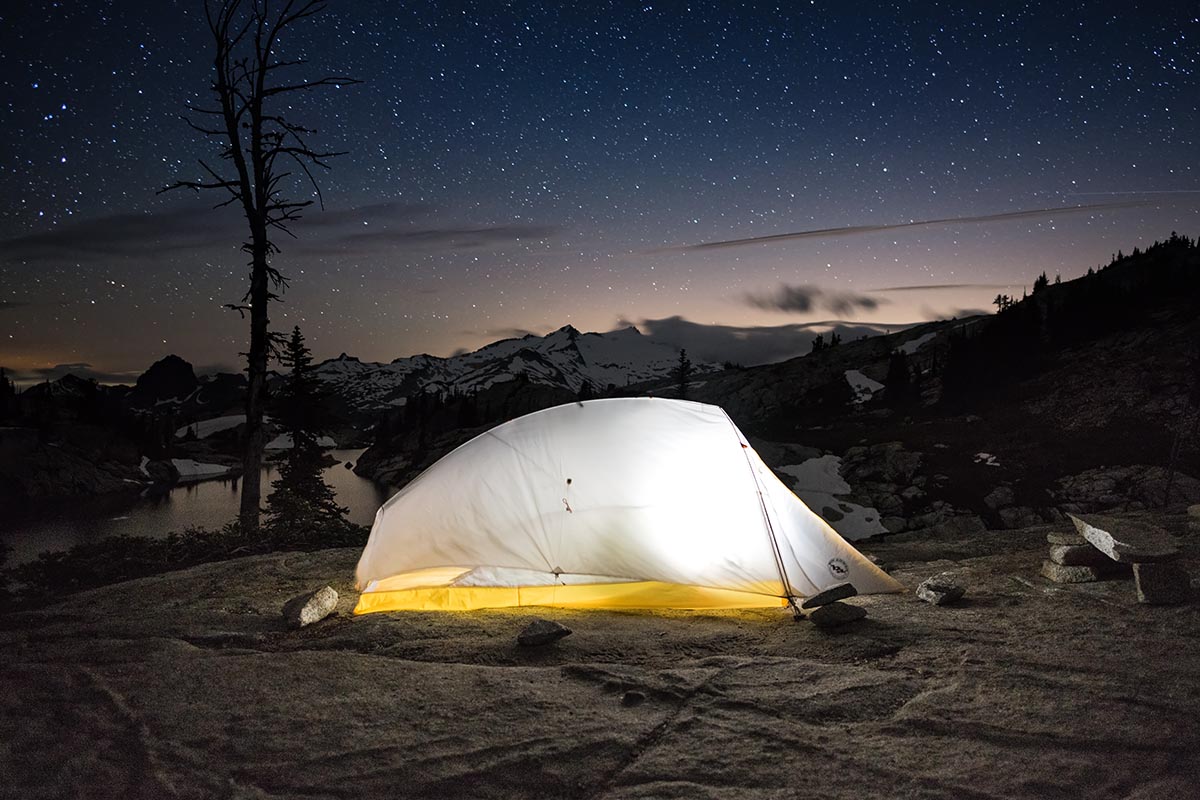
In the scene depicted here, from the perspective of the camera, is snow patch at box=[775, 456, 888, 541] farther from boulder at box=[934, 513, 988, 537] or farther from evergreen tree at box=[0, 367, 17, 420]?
evergreen tree at box=[0, 367, 17, 420]

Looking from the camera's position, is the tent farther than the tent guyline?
Yes

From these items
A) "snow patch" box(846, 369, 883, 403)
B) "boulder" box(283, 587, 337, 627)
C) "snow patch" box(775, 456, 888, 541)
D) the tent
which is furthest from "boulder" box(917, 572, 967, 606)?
"snow patch" box(846, 369, 883, 403)

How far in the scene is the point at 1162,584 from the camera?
6.85m

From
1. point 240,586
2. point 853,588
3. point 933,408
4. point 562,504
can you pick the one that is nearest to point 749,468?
point 853,588

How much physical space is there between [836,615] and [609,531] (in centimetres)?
283

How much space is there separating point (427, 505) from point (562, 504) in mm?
1862

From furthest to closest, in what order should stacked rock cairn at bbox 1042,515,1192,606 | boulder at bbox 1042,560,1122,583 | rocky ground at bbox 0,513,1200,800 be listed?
boulder at bbox 1042,560,1122,583, stacked rock cairn at bbox 1042,515,1192,606, rocky ground at bbox 0,513,1200,800

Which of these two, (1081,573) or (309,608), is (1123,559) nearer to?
(1081,573)

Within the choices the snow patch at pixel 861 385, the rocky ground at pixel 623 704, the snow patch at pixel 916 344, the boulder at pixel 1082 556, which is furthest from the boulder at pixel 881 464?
the snow patch at pixel 916 344

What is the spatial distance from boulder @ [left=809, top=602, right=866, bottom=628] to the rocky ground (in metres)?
0.11

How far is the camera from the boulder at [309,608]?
→ 729 cm

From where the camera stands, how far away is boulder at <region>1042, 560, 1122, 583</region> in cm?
783

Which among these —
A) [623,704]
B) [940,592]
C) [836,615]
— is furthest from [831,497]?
[623,704]

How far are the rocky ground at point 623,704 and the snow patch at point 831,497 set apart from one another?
54.7 ft
